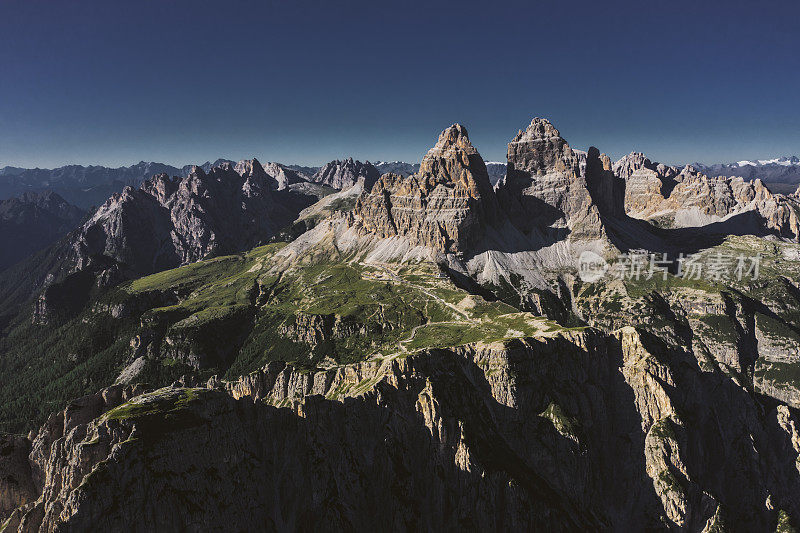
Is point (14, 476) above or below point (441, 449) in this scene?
above

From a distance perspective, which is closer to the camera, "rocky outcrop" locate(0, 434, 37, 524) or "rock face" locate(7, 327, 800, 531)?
"rock face" locate(7, 327, 800, 531)

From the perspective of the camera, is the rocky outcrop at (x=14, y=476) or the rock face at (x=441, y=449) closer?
the rock face at (x=441, y=449)

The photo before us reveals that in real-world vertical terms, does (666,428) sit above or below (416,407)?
below

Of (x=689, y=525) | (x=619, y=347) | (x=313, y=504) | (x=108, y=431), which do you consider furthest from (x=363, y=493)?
(x=619, y=347)

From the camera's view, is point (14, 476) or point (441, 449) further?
point (441, 449)

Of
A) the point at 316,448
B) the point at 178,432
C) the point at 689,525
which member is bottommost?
the point at 689,525

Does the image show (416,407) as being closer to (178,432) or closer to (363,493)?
(363,493)

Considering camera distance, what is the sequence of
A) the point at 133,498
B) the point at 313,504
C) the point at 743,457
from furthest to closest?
the point at 743,457 → the point at 313,504 → the point at 133,498

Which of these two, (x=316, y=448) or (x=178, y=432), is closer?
(x=178, y=432)
